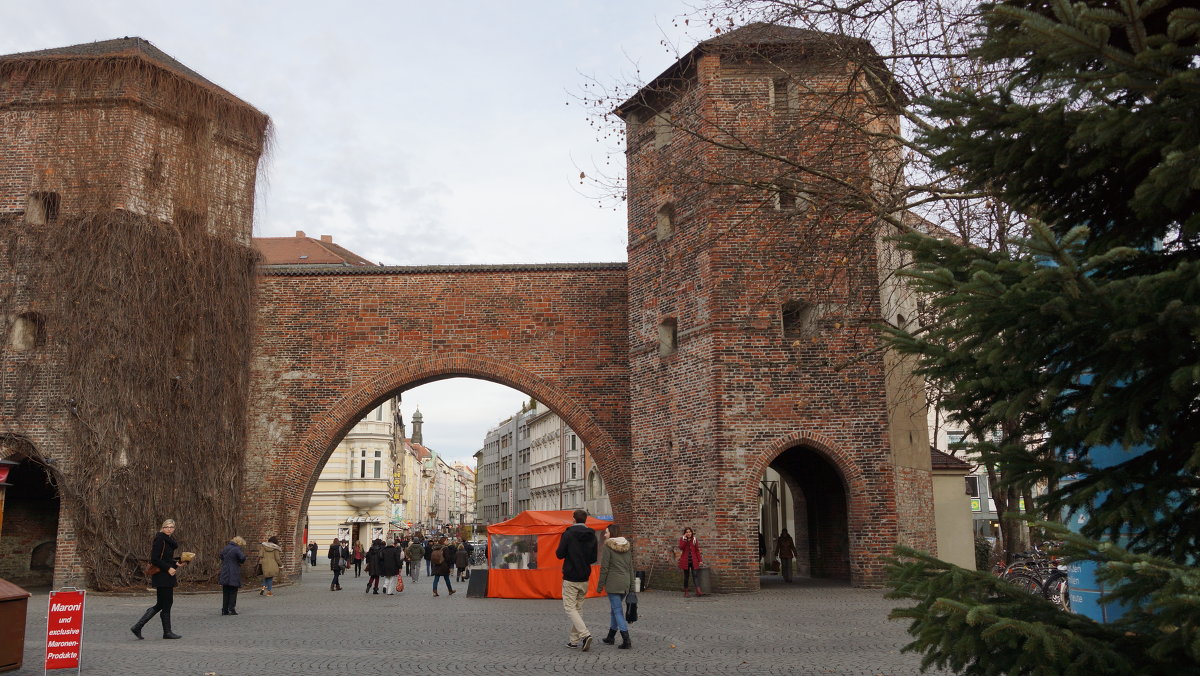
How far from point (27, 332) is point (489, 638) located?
15.0 metres

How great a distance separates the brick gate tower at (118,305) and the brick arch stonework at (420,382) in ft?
4.71

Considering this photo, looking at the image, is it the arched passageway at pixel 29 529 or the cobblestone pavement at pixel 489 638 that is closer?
the cobblestone pavement at pixel 489 638

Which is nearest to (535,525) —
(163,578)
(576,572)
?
(576,572)

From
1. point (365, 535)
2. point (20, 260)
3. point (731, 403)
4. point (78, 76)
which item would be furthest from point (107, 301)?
point (365, 535)

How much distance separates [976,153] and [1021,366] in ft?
3.34

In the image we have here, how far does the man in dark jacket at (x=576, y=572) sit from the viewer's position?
1052cm

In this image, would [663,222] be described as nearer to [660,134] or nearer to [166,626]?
[660,134]

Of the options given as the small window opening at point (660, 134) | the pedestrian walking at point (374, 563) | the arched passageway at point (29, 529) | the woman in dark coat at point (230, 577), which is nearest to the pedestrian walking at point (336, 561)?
the pedestrian walking at point (374, 563)

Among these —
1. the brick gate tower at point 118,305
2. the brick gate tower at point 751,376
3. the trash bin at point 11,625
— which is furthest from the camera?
the brick gate tower at point 118,305

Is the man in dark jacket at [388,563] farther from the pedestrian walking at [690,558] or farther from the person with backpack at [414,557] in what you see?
the pedestrian walking at [690,558]

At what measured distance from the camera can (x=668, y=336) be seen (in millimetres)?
20578

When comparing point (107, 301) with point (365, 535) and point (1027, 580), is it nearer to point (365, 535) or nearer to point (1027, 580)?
point (1027, 580)

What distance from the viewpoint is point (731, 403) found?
18.6m

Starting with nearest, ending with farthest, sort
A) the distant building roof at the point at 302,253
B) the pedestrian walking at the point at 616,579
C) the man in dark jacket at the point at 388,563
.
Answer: the pedestrian walking at the point at 616,579
the man in dark jacket at the point at 388,563
the distant building roof at the point at 302,253
